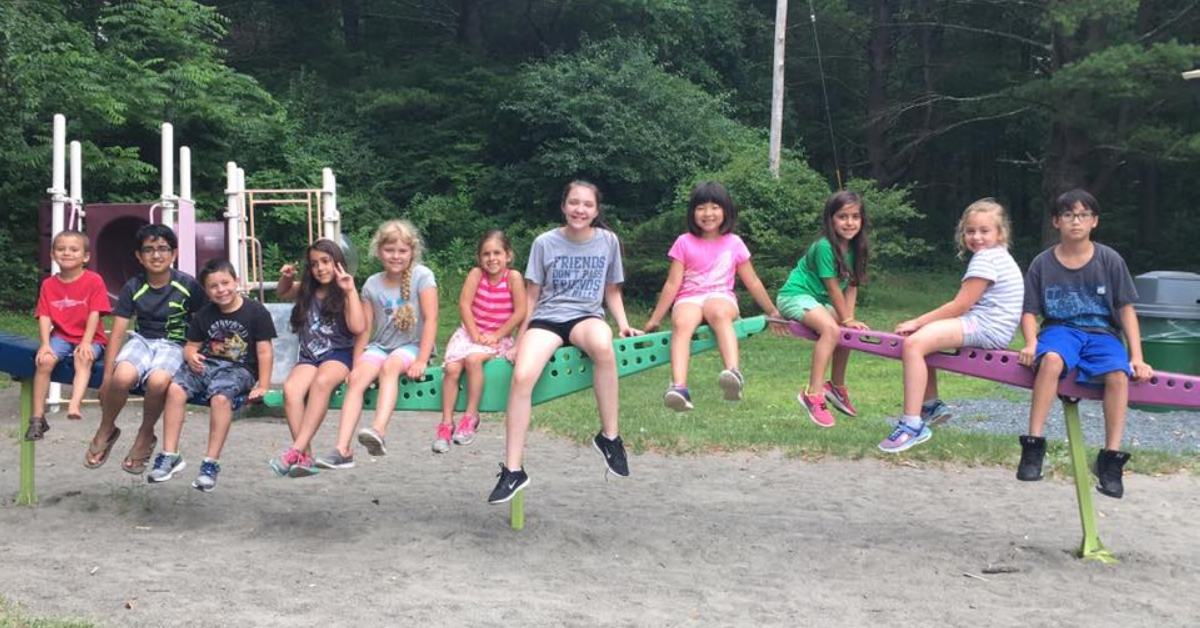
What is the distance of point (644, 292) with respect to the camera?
18.8m

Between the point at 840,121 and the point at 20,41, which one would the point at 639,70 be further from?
the point at 840,121

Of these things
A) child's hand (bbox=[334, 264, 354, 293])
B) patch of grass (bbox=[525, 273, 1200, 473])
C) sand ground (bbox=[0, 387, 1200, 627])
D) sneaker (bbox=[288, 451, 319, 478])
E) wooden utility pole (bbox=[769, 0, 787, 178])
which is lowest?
sand ground (bbox=[0, 387, 1200, 627])

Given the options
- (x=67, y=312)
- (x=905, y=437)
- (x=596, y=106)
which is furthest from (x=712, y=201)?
(x=596, y=106)

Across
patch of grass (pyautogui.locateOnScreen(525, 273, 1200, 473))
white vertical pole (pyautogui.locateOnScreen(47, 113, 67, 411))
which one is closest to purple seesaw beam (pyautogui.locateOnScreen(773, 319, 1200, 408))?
patch of grass (pyautogui.locateOnScreen(525, 273, 1200, 473))

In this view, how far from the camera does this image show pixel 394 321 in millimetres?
5426

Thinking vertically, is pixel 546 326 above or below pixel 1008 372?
above

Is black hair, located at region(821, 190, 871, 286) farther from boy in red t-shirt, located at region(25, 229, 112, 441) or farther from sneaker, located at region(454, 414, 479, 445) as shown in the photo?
boy in red t-shirt, located at region(25, 229, 112, 441)

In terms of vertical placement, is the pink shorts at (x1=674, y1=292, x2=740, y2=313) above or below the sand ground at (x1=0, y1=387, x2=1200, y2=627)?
above

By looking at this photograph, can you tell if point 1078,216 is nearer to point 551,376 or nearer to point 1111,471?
point 1111,471

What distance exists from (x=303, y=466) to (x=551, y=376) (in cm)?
115

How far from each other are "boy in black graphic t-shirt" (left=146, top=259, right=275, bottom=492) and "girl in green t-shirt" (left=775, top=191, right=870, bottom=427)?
2.46 metres

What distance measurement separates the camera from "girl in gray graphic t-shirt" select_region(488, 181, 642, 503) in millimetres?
5129

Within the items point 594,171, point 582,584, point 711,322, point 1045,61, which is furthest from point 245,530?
point 1045,61

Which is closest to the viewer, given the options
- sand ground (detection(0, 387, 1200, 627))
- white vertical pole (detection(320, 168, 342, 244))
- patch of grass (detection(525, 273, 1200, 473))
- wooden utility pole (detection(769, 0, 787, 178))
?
sand ground (detection(0, 387, 1200, 627))
